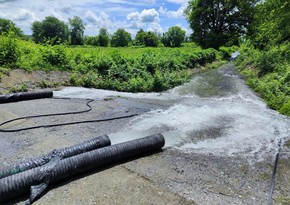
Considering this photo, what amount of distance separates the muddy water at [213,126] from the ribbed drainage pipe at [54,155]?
0.91 meters

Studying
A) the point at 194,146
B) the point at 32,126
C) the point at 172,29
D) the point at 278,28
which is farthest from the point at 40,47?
the point at 172,29

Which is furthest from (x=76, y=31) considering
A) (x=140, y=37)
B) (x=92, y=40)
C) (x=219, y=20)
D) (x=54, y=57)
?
(x=54, y=57)

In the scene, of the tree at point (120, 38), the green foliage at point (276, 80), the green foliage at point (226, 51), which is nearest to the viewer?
the green foliage at point (276, 80)

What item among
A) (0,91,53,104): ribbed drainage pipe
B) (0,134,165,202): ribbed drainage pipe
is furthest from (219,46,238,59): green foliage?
(0,134,165,202): ribbed drainage pipe

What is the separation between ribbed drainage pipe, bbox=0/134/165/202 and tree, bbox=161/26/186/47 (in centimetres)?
6074

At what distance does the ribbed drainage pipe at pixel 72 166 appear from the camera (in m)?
3.24

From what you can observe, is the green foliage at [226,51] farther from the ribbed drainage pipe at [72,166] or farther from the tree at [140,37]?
the tree at [140,37]

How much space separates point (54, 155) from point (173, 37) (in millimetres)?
63563

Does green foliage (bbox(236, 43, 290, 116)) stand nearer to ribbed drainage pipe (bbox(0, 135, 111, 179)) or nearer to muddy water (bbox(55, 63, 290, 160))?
muddy water (bbox(55, 63, 290, 160))

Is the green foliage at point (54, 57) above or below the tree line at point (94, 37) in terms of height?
below

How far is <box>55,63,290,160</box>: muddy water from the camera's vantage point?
213 inches

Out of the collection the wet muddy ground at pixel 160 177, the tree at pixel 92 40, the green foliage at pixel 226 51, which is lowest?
the wet muddy ground at pixel 160 177

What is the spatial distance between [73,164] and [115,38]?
A: 66416 millimetres

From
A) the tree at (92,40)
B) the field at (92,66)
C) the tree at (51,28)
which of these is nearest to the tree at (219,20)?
the field at (92,66)
